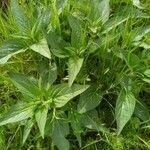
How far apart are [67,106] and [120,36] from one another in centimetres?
39

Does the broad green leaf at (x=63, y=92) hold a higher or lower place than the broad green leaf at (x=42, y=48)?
lower

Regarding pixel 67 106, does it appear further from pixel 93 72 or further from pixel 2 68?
pixel 2 68

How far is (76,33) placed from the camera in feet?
5.87

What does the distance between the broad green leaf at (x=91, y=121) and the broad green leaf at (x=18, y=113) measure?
237 mm

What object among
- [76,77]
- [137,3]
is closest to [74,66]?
[76,77]

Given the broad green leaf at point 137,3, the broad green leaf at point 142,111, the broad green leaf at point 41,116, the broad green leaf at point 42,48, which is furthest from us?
the broad green leaf at point 137,3

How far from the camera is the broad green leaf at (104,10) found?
1856 millimetres

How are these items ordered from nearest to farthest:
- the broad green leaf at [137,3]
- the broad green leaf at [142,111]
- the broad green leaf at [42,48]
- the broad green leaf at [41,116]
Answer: the broad green leaf at [41,116]
the broad green leaf at [42,48]
the broad green leaf at [142,111]
the broad green leaf at [137,3]

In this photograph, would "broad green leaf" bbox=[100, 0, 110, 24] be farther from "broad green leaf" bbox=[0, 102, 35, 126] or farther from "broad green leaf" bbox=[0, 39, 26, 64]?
"broad green leaf" bbox=[0, 102, 35, 126]

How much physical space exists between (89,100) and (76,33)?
0.96 feet

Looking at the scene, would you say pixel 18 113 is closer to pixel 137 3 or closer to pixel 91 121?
pixel 91 121

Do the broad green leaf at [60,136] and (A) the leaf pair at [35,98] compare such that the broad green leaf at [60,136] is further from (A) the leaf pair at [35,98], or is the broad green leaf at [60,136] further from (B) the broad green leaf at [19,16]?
(B) the broad green leaf at [19,16]

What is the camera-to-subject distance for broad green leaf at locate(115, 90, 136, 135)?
67.6 inches

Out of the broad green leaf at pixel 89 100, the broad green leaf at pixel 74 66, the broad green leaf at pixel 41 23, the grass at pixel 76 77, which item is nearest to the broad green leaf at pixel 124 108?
the grass at pixel 76 77
